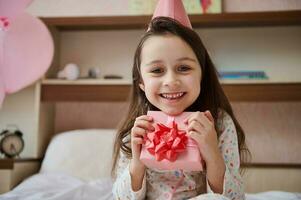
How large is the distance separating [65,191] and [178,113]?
79cm

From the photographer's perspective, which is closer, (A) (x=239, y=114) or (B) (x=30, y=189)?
(B) (x=30, y=189)

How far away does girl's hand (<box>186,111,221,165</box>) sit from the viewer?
0.83 meters

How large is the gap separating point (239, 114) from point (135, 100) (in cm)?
124

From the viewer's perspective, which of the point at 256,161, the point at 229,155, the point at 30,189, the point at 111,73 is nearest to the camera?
the point at 229,155

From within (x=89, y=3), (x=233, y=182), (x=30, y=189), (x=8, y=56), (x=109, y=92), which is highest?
(x=89, y=3)

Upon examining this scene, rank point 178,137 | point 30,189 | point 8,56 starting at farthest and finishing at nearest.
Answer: point 8,56 → point 30,189 → point 178,137

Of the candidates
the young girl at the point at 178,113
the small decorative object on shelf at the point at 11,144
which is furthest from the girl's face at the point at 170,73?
the small decorative object on shelf at the point at 11,144

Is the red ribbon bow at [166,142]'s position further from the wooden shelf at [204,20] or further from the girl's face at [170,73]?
the wooden shelf at [204,20]

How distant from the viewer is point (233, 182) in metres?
0.88

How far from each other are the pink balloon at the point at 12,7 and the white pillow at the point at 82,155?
28.6 inches

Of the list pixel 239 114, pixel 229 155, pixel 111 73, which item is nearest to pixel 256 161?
pixel 239 114

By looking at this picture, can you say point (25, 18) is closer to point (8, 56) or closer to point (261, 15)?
point (8, 56)

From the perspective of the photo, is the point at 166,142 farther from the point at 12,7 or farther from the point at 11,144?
the point at 11,144

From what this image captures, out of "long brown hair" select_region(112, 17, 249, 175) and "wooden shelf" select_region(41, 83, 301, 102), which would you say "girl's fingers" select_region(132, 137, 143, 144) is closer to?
"long brown hair" select_region(112, 17, 249, 175)
